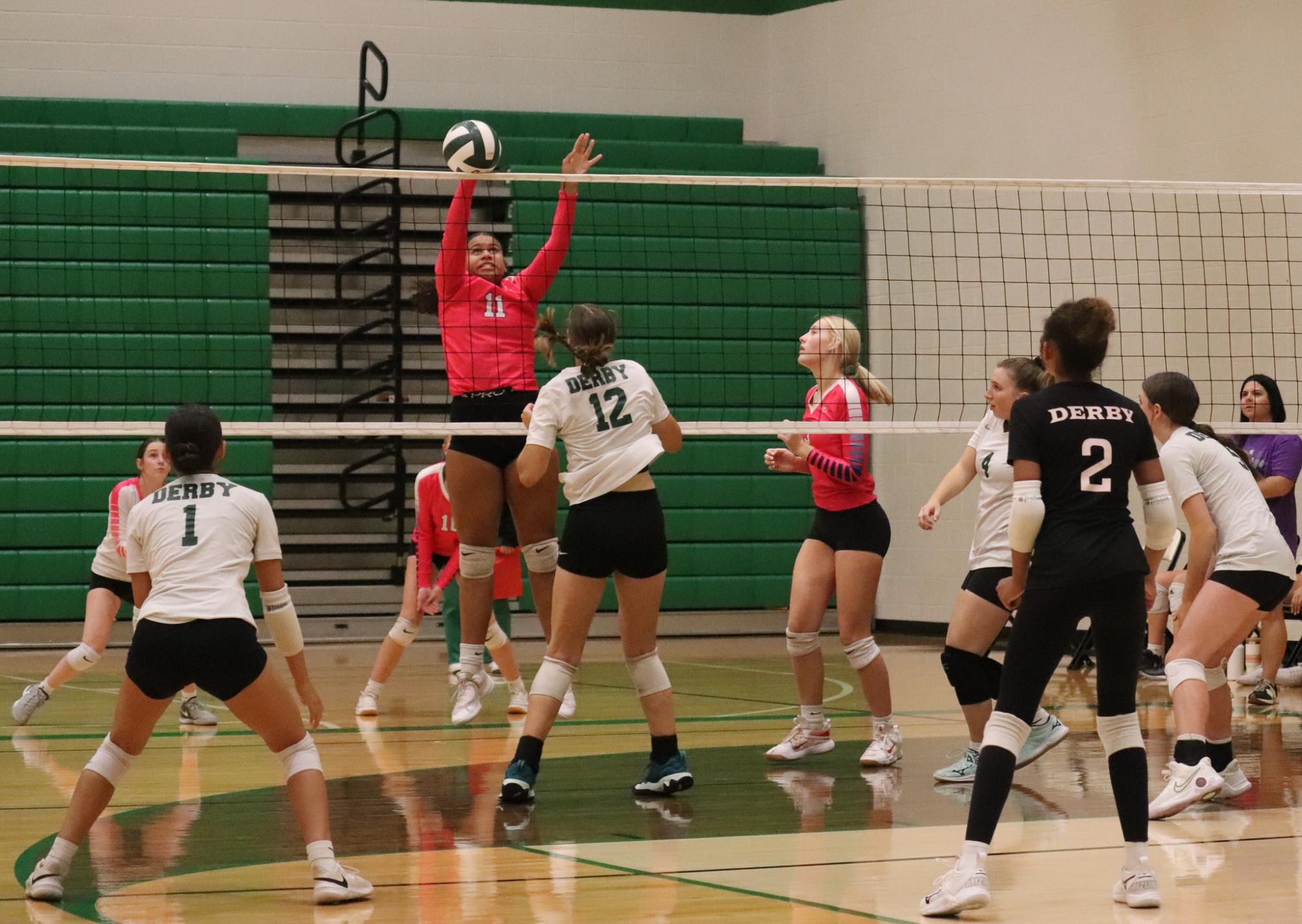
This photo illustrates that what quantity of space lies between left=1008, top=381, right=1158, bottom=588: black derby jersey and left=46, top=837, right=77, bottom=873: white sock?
2.60 metres

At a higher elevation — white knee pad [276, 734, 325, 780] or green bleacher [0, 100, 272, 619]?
green bleacher [0, 100, 272, 619]

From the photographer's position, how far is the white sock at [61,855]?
433 centimetres

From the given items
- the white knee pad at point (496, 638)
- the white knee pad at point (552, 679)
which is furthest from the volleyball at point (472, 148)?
the white knee pad at point (496, 638)

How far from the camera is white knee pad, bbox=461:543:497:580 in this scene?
276 inches

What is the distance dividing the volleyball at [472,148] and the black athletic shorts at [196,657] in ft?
10.1

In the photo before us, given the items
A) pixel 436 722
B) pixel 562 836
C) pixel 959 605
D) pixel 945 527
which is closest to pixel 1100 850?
pixel 959 605

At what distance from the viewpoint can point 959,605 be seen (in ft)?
19.8

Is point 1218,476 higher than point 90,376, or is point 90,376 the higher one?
point 90,376

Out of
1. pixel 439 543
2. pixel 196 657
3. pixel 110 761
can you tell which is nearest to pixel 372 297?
pixel 439 543

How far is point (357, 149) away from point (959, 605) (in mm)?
7700

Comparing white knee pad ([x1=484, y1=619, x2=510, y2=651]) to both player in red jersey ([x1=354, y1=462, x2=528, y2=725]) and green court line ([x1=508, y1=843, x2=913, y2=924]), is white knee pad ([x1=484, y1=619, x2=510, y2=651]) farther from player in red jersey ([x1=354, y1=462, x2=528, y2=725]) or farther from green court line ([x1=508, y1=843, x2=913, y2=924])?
green court line ([x1=508, y1=843, x2=913, y2=924])

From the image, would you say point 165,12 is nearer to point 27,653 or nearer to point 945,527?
point 27,653

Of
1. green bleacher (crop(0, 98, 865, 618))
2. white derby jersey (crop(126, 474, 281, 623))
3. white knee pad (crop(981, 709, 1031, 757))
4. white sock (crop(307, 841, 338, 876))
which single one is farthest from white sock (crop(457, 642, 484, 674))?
green bleacher (crop(0, 98, 865, 618))

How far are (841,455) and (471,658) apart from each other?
1904 millimetres
